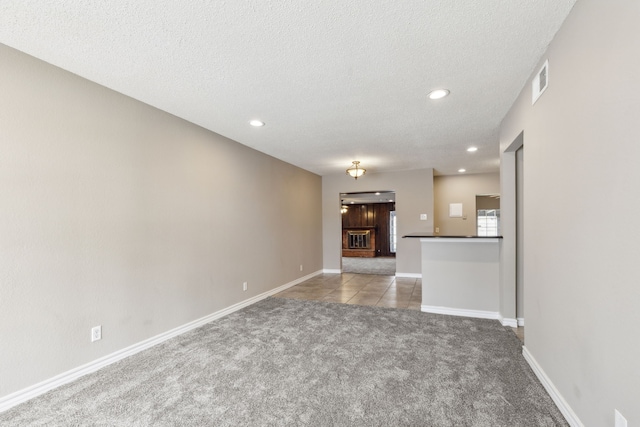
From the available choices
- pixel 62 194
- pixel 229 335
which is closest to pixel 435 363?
pixel 229 335

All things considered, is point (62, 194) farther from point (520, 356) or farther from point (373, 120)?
point (520, 356)

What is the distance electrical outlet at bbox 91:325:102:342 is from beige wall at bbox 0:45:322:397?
0.15ft

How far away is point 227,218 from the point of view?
407cm

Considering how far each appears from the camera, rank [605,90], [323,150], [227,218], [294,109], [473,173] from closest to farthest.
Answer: [605,90] → [294,109] → [227,218] → [323,150] → [473,173]

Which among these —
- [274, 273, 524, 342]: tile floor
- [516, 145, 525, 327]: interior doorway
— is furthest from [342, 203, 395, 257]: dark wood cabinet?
[516, 145, 525, 327]: interior doorway

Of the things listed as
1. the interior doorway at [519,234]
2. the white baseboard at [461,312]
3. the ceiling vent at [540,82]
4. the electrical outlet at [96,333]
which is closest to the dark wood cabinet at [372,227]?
the white baseboard at [461,312]

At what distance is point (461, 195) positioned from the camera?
7168 millimetres

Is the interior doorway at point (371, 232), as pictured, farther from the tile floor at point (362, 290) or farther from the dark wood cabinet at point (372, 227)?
the tile floor at point (362, 290)

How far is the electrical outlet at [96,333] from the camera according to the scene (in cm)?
245

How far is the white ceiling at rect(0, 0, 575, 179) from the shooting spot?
1667 millimetres

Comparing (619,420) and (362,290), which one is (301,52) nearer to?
(619,420)

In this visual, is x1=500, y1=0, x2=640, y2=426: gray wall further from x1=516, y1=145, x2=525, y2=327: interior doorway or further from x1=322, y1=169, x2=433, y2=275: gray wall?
x1=322, y1=169, x2=433, y2=275: gray wall

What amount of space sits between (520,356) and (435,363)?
800 mm

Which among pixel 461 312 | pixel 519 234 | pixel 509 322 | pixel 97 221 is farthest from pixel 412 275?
pixel 97 221
